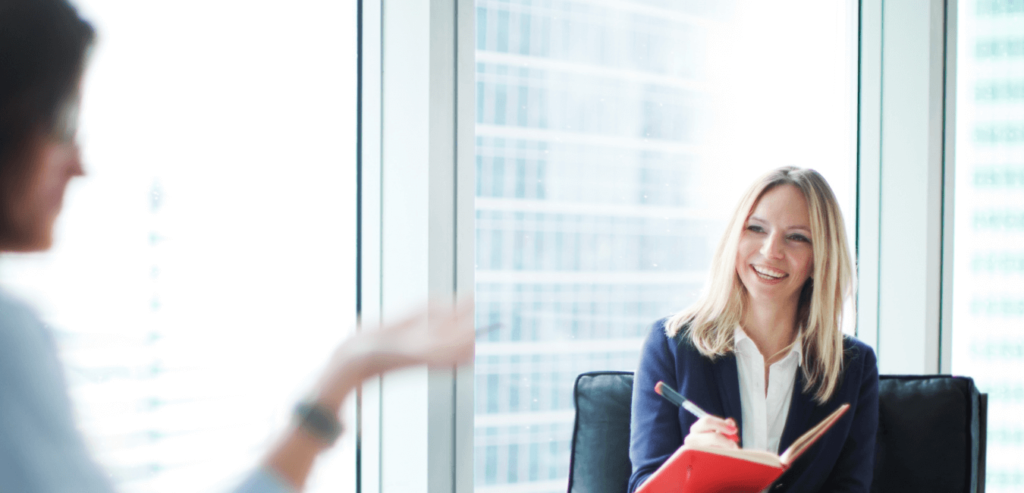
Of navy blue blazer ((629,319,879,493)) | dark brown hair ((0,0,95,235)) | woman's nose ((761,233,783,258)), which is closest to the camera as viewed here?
dark brown hair ((0,0,95,235))

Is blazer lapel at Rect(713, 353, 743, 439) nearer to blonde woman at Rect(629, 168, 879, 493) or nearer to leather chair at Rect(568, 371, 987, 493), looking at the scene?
blonde woman at Rect(629, 168, 879, 493)

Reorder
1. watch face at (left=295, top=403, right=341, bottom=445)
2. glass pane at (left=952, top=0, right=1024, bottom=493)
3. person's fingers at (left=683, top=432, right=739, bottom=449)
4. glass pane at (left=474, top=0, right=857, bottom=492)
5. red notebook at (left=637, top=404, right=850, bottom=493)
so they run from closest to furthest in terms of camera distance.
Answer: watch face at (left=295, top=403, right=341, bottom=445) → red notebook at (left=637, top=404, right=850, bottom=493) → person's fingers at (left=683, top=432, right=739, bottom=449) → glass pane at (left=474, top=0, right=857, bottom=492) → glass pane at (left=952, top=0, right=1024, bottom=493)

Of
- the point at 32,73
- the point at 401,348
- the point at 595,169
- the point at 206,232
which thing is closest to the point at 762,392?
the point at 595,169

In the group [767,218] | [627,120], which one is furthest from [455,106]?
[767,218]

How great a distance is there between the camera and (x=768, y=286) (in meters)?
1.39

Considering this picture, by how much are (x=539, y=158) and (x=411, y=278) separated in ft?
1.64

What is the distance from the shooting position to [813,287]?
1.44m

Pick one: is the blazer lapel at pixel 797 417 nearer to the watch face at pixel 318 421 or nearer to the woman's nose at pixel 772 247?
the woman's nose at pixel 772 247

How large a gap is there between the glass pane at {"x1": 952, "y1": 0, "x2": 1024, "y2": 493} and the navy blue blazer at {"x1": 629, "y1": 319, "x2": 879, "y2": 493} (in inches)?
42.3

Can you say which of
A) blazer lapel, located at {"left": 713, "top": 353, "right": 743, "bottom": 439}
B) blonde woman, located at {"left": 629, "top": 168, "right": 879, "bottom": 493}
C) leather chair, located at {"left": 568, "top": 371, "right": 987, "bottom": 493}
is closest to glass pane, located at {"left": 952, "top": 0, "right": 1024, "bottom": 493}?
leather chair, located at {"left": 568, "top": 371, "right": 987, "bottom": 493}

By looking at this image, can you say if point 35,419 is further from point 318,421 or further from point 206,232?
point 206,232

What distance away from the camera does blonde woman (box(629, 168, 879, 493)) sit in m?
1.27

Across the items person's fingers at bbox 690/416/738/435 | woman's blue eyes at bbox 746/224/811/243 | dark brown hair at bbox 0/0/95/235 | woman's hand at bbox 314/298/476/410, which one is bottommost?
person's fingers at bbox 690/416/738/435

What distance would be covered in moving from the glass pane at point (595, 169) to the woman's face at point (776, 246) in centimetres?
39
